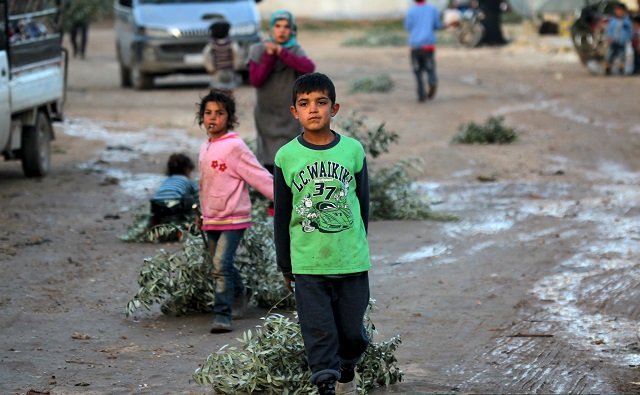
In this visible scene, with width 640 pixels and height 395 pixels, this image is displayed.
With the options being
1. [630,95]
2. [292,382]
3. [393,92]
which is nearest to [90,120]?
[393,92]

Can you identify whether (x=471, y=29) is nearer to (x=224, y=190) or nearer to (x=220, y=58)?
(x=220, y=58)

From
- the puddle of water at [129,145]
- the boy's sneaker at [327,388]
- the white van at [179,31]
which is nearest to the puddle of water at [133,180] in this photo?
Answer: the puddle of water at [129,145]

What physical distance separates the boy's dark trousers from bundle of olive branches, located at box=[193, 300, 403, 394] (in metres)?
0.26

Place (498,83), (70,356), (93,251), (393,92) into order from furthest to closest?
(498,83) < (393,92) < (93,251) < (70,356)

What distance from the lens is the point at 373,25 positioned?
4869 centimetres

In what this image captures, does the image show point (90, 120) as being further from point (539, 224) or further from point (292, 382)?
point (292, 382)

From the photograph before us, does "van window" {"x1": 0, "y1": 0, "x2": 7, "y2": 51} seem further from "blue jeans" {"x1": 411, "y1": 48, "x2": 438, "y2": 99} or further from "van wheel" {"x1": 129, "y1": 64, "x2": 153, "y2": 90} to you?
"van wheel" {"x1": 129, "y1": 64, "x2": 153, "y2": 90}

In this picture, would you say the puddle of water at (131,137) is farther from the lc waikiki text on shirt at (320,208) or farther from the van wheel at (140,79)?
the lc waikiki text on shirt at (320,208)

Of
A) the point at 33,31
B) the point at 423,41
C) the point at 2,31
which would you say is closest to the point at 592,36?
the point at 423,41

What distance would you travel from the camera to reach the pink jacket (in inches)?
282

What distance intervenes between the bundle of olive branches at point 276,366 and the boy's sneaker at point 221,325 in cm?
130

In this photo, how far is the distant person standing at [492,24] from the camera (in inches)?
1503

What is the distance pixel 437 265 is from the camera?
9133 millimetres

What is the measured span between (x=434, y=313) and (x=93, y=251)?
Result: 10.5 ft
